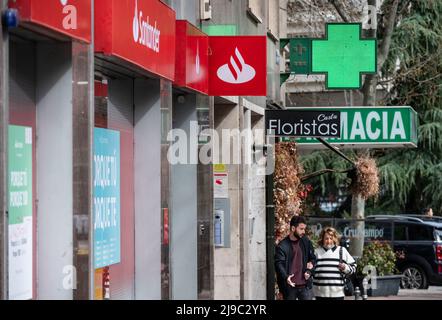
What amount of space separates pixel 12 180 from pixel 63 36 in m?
1.14

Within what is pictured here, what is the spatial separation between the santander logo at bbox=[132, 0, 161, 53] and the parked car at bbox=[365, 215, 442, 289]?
16489mm

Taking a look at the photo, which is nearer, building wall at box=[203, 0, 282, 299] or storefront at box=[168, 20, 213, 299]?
storefront at box=[168, 20, 213, 299]

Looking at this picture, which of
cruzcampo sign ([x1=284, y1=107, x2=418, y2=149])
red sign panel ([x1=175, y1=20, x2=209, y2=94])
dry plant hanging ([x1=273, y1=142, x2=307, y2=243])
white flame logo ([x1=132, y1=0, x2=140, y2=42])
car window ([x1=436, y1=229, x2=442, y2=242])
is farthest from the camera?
car window ([x1=436, y1=229, x2=442, y2=242])

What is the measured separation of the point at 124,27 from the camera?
9.34 metres

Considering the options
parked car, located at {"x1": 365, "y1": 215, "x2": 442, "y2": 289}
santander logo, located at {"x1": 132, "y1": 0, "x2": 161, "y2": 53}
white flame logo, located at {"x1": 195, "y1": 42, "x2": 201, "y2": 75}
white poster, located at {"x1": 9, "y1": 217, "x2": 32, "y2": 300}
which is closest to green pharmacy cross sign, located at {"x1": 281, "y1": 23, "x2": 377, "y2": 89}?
white flame logo, located at {"x1": 195, "y1": 42, "x2": 201, "y2": 75}

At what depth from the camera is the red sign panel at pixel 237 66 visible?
13062mm

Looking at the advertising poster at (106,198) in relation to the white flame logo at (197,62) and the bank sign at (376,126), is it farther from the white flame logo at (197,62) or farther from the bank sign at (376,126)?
the bank sign at (376,126)

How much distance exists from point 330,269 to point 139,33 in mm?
5215

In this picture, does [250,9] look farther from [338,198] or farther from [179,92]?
[338,198]

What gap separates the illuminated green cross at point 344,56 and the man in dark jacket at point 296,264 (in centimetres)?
477

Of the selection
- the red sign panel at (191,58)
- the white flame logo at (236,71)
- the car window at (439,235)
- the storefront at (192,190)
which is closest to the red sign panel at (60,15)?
the red sign panel at (191,58)

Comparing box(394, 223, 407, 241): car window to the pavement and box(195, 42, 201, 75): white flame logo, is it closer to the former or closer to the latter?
the pavement

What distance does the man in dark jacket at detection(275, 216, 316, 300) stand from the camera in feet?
47.2

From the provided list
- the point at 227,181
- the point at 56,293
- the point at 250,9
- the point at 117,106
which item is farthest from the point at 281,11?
the point at 56,293
